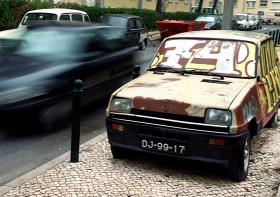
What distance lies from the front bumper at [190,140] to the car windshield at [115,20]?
16.3 metres

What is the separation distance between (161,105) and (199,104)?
42cm

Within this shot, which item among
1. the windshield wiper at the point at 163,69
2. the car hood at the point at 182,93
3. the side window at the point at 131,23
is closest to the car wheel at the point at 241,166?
the car hood at the point at 182,93

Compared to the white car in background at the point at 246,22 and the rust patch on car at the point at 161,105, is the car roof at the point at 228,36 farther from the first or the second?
the white car in background at the point at 246,22

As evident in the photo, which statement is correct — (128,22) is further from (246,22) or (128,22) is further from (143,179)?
(246,22)

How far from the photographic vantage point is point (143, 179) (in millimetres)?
5480

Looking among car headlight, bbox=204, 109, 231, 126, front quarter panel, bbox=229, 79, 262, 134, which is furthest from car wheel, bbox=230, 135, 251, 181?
car headlight, bbox=204, 109, 231, 126

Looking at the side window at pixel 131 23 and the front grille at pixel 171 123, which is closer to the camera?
the front grille at pixel 171 123

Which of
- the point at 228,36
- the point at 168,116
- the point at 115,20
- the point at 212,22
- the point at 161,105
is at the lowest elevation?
the point at 212,22

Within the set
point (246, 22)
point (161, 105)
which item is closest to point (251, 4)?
point (246, 22)

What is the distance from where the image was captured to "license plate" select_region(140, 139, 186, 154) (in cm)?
528

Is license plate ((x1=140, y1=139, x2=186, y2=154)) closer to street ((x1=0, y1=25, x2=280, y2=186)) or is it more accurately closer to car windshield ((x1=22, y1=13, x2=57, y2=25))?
street ((x1=0, y1=25, x2=280, y2=186))

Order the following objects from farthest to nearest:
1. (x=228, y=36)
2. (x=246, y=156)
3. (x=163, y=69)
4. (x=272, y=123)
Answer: (x=272, y=123)
(x=228, y=36)
(x=163, y=69)
(x=246, y=156)

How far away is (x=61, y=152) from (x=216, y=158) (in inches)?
93.9

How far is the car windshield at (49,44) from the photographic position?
26.3ft
